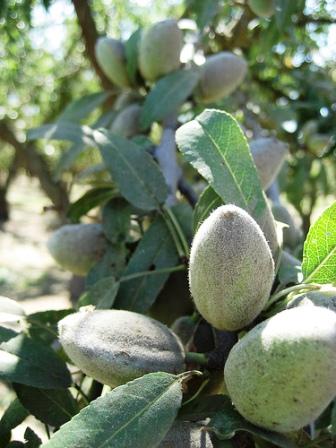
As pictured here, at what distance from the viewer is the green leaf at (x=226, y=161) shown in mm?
691

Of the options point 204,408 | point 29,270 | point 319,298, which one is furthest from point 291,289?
point 29,270

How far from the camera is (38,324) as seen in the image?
0.84 metres

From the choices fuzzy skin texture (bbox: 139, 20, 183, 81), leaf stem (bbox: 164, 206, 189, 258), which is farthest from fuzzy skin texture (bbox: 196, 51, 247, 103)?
leaf stem (bbox: 164, 206, 189, 258)

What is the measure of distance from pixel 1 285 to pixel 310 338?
14.9 feet

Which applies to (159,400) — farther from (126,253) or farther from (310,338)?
(126,253)

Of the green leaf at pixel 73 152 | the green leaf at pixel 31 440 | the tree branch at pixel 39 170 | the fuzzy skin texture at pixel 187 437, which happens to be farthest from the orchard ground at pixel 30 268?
the fuzzy skin texture at pixel 187 437

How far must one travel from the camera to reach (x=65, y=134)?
1.04 meters

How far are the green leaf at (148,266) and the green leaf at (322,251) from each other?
0.27m

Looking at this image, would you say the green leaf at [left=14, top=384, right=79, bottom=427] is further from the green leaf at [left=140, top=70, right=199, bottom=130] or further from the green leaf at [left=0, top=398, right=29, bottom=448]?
the green leaf at [left=140, top=70, right=199, bottom=130]

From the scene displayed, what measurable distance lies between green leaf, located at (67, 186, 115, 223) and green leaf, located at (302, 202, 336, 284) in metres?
0.47

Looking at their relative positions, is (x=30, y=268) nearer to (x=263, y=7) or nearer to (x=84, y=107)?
(x=84, y=107)

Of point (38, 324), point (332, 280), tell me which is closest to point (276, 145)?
point (332, 280)

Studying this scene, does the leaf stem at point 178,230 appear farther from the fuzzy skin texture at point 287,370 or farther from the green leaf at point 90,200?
the fuzzy skin texture at point 287,370

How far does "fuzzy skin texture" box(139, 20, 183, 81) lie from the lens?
1.15 metres
